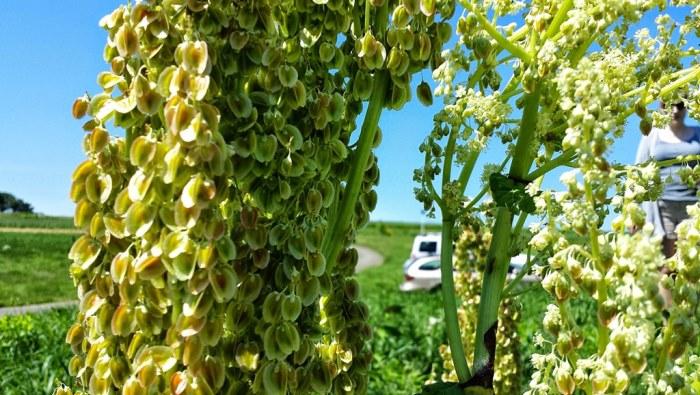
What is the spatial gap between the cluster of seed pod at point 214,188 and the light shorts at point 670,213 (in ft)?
11.8

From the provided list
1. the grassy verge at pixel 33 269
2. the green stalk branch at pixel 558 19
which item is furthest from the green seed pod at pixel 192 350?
the grassy verge at pixel 33 269

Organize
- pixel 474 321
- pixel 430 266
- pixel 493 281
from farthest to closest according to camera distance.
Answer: pixel 430 266 → pixel 474 321 → pixel 493 281

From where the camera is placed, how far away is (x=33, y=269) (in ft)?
62.8

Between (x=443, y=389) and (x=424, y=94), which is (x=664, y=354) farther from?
(x=424, y=94)

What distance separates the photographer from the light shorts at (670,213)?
4.16 m

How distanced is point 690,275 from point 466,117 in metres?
0.47

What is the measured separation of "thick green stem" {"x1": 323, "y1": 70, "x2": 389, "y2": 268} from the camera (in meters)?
1.08

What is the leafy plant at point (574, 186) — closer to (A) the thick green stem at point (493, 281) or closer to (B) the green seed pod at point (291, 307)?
(A) the thick green stem at point (493, 281)

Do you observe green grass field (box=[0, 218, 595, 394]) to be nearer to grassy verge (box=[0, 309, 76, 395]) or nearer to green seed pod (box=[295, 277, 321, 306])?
grassy verge (box=[0, 309, 76, 395])

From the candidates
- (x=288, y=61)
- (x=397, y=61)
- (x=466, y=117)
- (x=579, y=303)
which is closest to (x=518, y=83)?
(x=466, y=117)

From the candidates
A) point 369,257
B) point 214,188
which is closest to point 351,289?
point 214,188

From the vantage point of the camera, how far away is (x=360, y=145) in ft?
3.58

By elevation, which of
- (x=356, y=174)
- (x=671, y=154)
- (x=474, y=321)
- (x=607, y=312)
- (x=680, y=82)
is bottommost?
(x=474, y=321)

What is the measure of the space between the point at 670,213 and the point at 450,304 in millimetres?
3464
